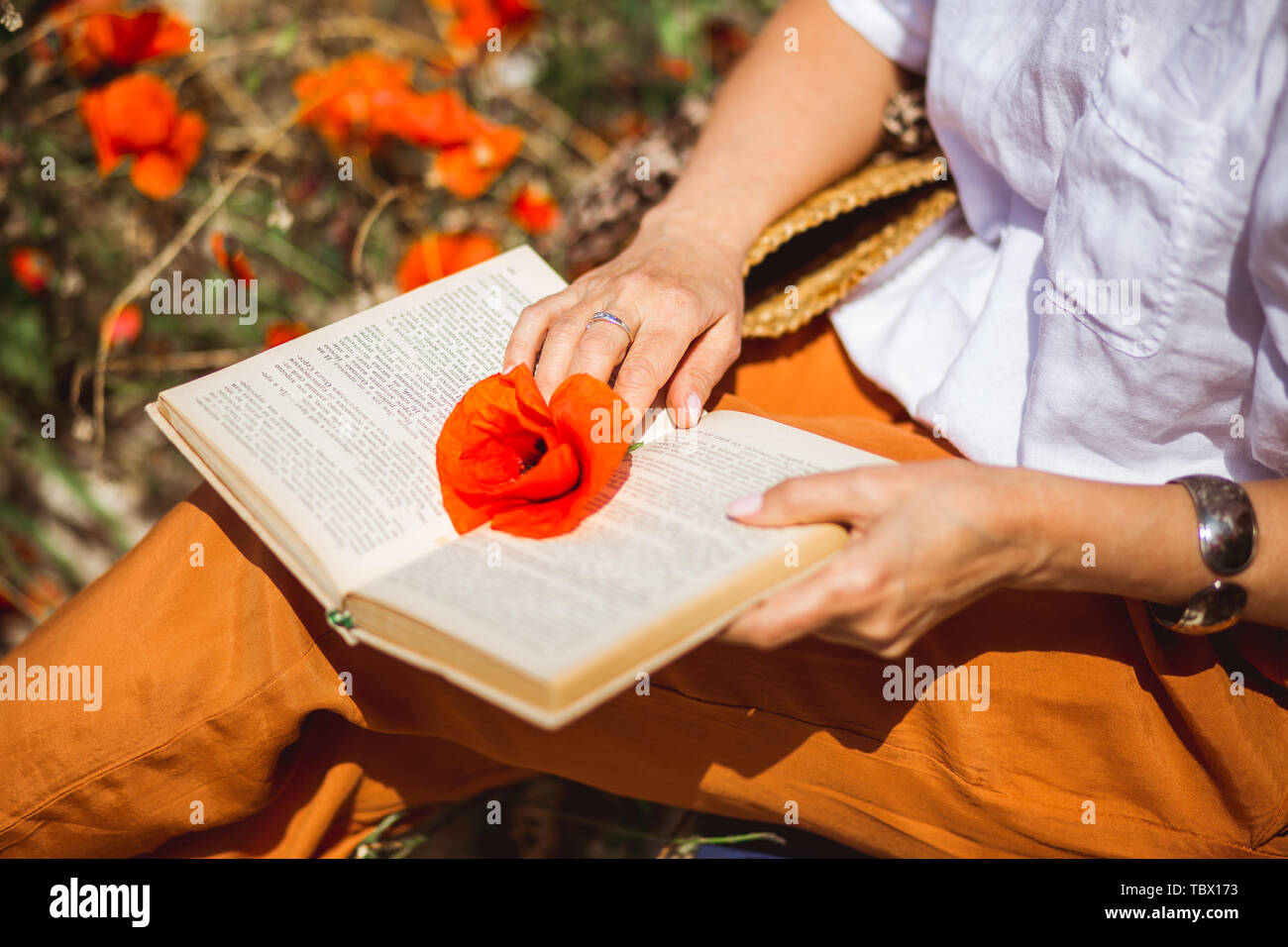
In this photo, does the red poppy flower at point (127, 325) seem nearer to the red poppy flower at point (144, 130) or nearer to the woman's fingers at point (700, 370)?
the red poppy flower at point (144, 130)

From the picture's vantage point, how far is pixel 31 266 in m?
1.63

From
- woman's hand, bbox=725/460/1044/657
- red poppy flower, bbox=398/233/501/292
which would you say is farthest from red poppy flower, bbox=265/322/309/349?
woman's hand, bbox=725/460/1044/657

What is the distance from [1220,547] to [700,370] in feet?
1.68

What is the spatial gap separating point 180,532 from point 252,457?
0.74ft

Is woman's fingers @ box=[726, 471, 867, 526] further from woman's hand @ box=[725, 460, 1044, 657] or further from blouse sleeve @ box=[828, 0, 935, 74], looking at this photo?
blouse sleeve @ box=[828, 0, 935, 74]

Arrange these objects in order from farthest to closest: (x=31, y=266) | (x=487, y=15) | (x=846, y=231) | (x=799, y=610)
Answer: (x=487, y=15) → (x=31, y=266) → (x=846, y=231) → (x=799, y=610)

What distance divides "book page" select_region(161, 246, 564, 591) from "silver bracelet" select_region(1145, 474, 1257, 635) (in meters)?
0.65

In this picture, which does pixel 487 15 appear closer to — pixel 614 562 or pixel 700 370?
pixel 700 370

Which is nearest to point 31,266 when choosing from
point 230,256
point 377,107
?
point 230,256

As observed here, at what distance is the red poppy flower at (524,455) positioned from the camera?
2.45 feet

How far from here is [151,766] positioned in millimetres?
920

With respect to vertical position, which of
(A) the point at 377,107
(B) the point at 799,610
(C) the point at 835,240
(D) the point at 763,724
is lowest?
(D) the point at 763,724

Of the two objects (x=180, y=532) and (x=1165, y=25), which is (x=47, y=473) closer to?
(x=180, y=532)
